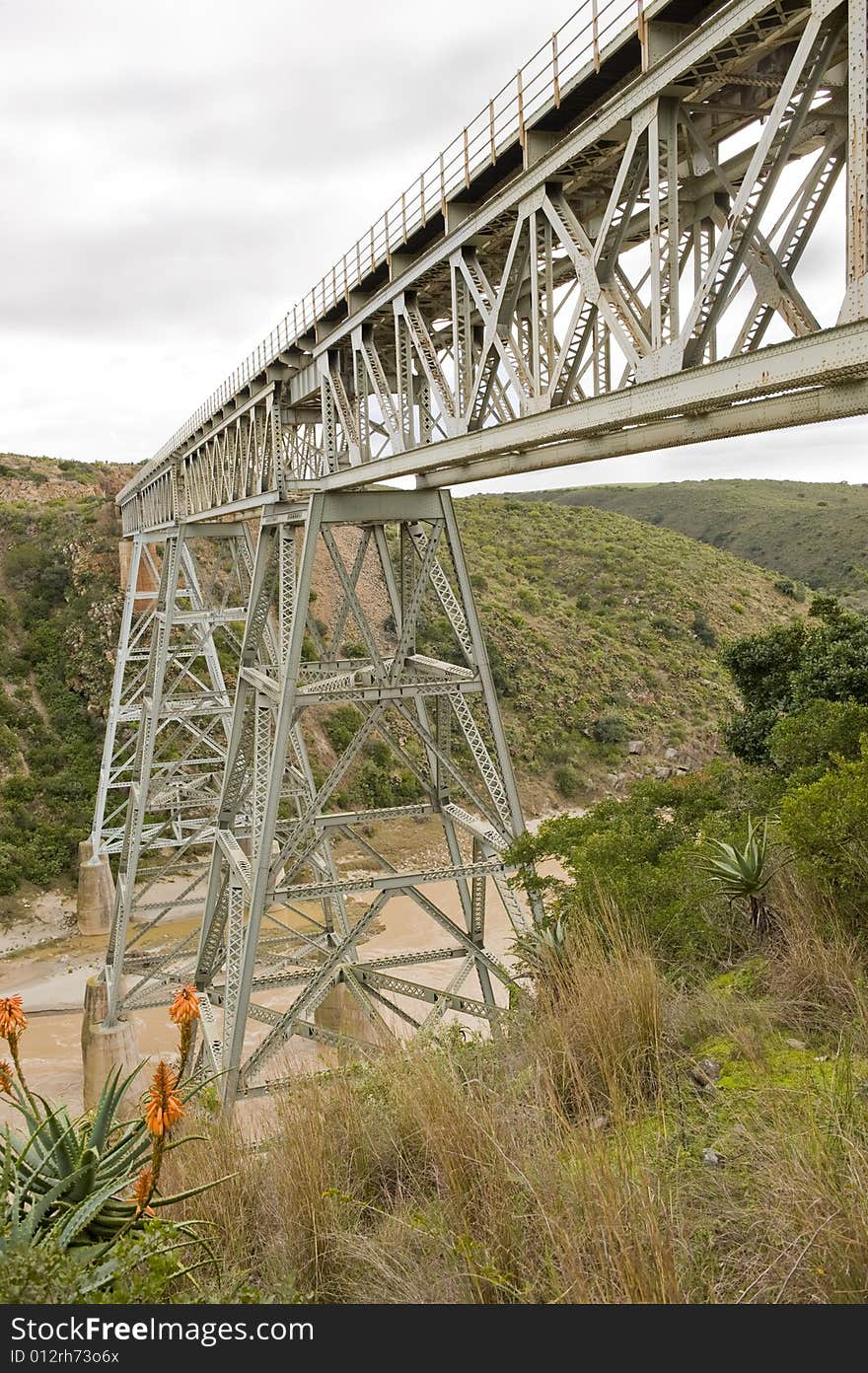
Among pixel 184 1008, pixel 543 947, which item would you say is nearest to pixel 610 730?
pixel 543 947

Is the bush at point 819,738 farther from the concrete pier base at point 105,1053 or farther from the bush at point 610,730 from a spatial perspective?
the bush at point 610,730

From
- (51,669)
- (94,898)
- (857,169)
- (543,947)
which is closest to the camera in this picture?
(857,169)

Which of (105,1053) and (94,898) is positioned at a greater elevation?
(94,898)

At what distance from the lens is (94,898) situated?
20.7m

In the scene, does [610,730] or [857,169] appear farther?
[610,730]

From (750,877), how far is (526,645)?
95.5ft

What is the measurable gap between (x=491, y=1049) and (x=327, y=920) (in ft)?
26.0

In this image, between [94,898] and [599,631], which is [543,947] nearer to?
[94,898]

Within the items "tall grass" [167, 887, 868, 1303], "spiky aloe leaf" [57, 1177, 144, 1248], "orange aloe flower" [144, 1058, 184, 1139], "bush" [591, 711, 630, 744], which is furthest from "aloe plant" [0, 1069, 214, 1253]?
"bush" [591, 711, 630, 744]

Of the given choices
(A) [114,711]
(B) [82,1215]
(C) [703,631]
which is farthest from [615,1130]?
(C) [703,631]

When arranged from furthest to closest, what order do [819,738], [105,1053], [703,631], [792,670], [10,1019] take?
[703,631] → [792,670] → [105,1053] → [819,738] → [10,1019]

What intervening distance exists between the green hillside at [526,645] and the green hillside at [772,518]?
10339 millimetres

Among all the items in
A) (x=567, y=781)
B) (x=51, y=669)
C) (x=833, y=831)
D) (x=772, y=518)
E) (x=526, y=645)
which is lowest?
(x=567, y=781)
